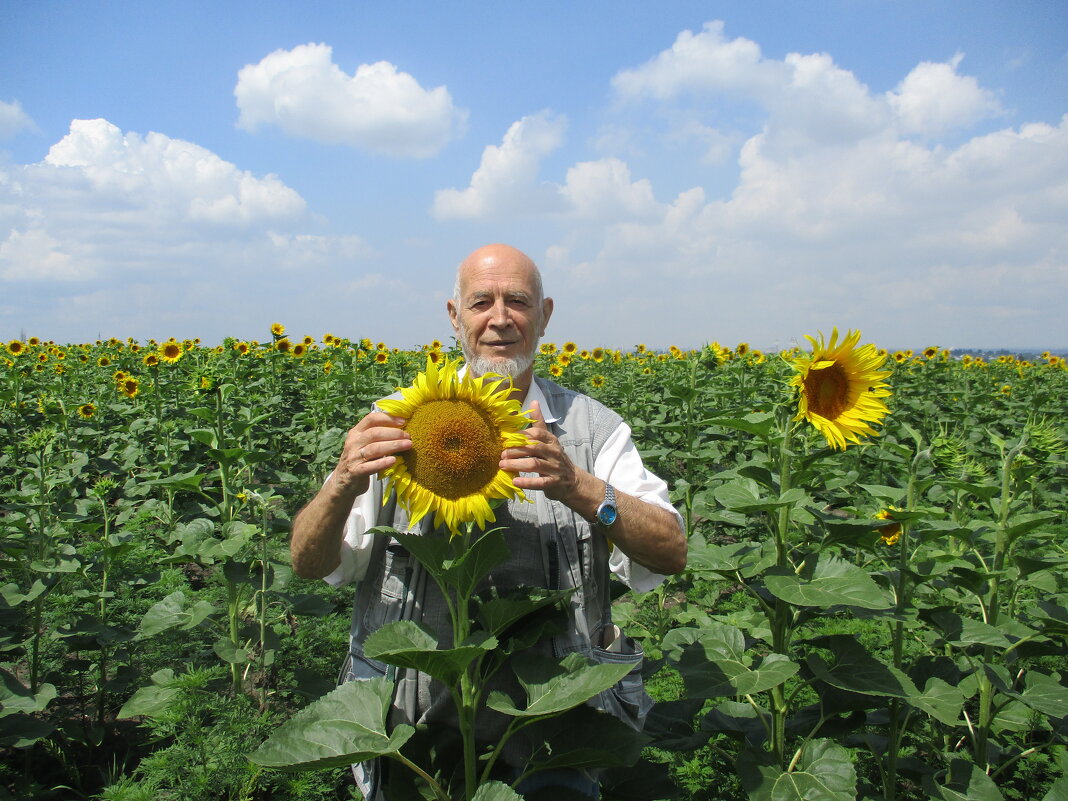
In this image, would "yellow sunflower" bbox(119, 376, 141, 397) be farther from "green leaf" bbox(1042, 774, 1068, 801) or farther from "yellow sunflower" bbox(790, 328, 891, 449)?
"green leaf" bbox(1042, 774, 1068, 801)

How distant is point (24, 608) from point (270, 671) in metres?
1.29

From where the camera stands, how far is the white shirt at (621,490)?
2037mm

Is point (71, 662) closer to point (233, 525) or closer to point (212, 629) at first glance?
point (212, 629)

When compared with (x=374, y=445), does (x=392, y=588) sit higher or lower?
lower

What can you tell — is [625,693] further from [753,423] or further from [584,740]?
[753,423]

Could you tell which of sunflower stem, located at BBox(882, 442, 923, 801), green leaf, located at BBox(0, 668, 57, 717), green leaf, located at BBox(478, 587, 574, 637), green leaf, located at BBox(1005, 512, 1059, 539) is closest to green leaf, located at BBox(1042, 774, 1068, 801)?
sunflower stem, located at BBox(882, 442, 923, 801)

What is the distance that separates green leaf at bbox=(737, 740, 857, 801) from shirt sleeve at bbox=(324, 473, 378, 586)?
1287mm

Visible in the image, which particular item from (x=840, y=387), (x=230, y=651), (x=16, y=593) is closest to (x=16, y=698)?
(x=16, y=593)

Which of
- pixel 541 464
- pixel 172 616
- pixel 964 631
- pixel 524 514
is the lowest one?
pixel 172 616

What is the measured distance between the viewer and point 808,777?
1922 mm

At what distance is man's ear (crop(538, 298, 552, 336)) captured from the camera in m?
2.42

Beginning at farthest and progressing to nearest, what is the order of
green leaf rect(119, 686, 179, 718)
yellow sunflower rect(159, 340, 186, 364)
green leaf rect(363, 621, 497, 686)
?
yellow sunflower rect(159, 340, 186, 364) → green leaf rect(119, 686, 179, 718) → green leaf rect(363, 621, 497, 686)

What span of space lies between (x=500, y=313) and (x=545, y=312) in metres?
0.27

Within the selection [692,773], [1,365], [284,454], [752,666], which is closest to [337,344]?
[284,454]
